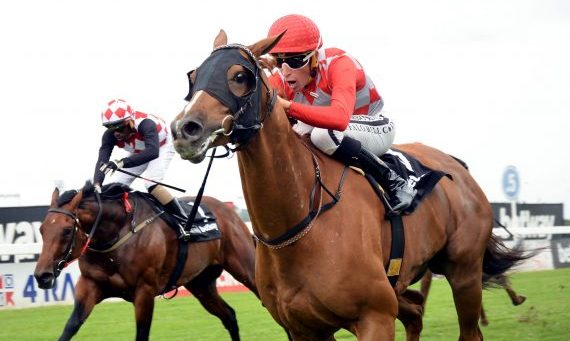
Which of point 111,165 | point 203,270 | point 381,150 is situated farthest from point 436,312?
point 381,150

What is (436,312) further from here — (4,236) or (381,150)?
(4,236)

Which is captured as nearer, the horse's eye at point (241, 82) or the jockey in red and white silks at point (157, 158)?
the horse's eye at point (241, 82)

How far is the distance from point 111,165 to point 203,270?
1740 millimetres

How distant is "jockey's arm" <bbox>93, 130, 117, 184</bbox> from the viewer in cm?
842

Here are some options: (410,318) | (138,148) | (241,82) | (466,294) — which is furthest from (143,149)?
(241,82)

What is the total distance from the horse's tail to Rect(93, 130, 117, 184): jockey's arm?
3.82 meters

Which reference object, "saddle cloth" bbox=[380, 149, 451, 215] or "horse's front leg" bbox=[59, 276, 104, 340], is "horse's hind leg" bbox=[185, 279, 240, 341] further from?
"saddle cloth" bbox=[380, 149, 451, 215]

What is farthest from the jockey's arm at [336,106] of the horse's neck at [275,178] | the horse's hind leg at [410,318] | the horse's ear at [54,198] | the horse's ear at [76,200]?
the horse's ear at [54,198]

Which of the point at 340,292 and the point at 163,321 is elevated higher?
the point at 340,292

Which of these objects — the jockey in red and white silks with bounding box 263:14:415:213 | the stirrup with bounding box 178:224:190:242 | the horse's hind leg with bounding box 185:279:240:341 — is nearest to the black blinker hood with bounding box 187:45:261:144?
the jockey in red and white silks with bounding box 263:14:415:213

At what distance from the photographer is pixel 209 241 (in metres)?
9.27

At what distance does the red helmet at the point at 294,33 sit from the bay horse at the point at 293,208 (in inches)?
15.0

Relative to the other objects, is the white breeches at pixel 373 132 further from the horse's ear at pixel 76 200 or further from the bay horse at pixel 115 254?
the horse's ear at pixel 76 200

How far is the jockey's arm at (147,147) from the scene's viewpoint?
832 cm
